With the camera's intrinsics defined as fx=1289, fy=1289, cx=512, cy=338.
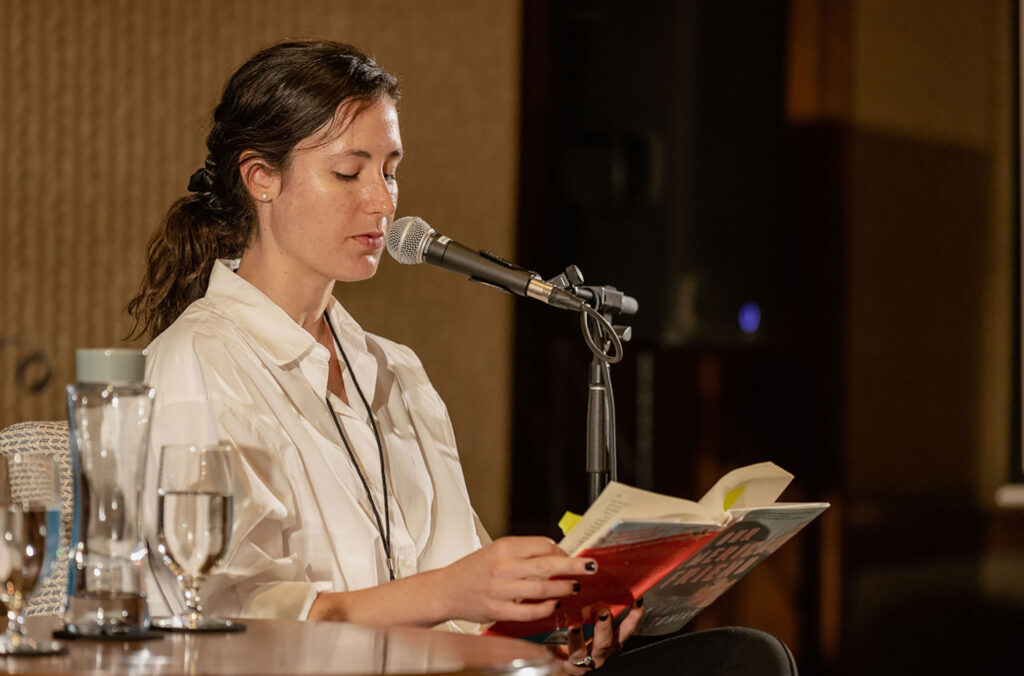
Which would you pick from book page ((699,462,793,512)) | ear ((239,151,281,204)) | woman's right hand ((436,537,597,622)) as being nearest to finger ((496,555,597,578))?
woman's right hand ((436,537,597,622))

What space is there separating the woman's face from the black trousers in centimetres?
67

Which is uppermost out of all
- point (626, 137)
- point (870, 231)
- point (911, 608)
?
point (626, 137)

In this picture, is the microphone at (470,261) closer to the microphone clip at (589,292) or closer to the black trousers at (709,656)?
the microphone clip at (589,292)

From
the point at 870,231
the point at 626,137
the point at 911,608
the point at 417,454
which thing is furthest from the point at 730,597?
the point at 417,454

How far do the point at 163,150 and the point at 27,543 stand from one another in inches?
75.7

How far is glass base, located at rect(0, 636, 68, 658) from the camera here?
1071mm

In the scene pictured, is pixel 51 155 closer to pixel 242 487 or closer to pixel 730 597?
pixel 242 487

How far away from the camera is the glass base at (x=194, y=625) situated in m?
1.23

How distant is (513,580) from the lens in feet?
4.31

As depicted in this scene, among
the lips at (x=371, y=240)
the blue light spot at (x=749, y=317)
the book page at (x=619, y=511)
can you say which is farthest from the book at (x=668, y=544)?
the blue light spot at (x=749, y=317)

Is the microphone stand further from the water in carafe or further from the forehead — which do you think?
the water in carafe

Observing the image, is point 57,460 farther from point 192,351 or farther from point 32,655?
point 32,655

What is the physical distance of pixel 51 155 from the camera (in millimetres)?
2748

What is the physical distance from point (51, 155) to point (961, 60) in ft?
8.24
